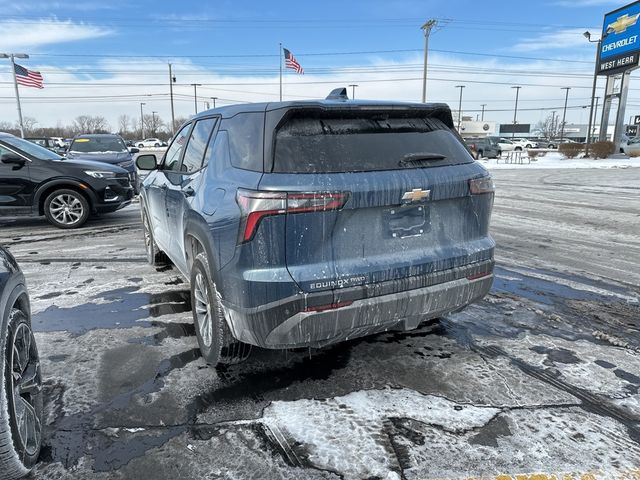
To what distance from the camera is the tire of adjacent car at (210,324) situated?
2.95 meters

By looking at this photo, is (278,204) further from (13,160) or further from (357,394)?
(13,160)

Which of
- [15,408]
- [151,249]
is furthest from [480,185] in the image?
[151,249]

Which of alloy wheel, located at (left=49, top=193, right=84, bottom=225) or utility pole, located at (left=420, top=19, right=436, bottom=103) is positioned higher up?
utility pole, located at (left=420, top=19, right=436, bottom=103)

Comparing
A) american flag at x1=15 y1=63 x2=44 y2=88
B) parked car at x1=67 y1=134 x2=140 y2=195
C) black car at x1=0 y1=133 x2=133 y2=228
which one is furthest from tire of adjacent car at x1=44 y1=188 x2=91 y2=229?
american flag at x1=15 y1=63 x2=44 y2=88

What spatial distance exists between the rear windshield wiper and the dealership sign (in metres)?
38.2

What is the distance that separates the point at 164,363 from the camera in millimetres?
3383

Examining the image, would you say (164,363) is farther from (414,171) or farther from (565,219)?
(565,219)

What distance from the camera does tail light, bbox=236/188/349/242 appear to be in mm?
2463

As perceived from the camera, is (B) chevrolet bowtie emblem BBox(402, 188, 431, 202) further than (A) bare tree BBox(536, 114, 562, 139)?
No

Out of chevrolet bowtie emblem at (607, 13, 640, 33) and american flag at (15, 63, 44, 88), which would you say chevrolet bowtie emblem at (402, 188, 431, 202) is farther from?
chevrolet bowtie emblem at (607, 13, 640, 33)

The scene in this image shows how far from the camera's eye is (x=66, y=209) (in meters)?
8.50

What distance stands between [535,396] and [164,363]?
2519 mm

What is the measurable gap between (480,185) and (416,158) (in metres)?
0.52

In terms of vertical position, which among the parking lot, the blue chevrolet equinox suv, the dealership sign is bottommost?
the parking lot
